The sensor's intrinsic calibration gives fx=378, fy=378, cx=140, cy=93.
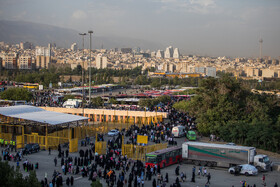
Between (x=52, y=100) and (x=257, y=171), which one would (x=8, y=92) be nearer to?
(x=52, y=100)

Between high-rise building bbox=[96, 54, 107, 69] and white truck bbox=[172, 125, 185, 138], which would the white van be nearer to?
white truck bbox=[172, 125, 185, 138]

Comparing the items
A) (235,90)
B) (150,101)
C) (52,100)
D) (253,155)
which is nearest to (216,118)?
(235,90)

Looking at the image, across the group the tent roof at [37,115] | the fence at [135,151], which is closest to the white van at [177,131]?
the tent roof at [37,115]

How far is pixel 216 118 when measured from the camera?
25.4 metres

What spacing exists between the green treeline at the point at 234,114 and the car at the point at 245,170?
5776 mm

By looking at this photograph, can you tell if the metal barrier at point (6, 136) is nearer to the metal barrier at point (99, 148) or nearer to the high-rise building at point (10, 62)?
the metal barrier at point (99, 148)

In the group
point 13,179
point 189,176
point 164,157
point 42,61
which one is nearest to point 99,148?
point 164,157

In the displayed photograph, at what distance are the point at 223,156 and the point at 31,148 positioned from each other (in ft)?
30.3

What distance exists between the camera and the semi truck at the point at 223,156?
55.4 feet

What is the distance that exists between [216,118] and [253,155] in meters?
8.49

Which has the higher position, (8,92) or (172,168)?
(8,92)

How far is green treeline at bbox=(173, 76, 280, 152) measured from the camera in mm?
22109

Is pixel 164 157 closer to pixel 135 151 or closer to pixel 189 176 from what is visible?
pixel 189 176

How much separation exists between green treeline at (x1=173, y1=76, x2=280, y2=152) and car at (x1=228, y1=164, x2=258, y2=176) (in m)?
5.78
